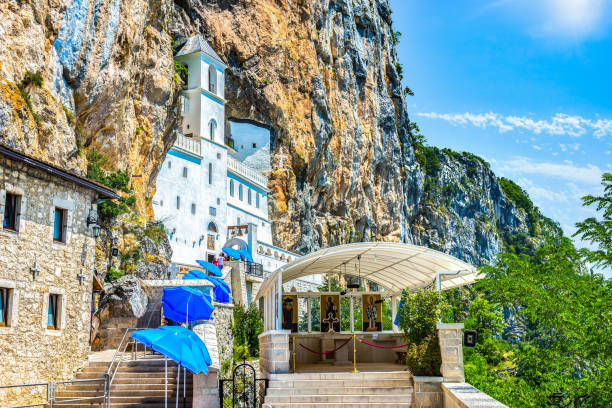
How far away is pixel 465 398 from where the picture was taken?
37.7 feet

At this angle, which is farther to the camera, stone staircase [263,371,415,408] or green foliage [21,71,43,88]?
green foliage [21,71,43,88]

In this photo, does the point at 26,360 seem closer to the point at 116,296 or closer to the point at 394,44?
the point at 116,296

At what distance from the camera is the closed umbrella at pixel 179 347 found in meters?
13.5

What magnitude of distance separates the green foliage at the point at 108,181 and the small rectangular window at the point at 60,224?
27.2ft

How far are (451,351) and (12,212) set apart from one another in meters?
11.0

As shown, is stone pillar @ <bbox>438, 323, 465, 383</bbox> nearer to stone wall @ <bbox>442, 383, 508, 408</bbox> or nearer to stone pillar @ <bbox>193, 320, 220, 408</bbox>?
stone wall @ <bbox>442, 383, 508, 408</bbox>

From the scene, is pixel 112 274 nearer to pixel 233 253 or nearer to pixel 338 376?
pixel 233 253

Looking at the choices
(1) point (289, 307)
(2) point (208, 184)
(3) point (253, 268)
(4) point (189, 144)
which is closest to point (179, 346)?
(1) point (289, 307)

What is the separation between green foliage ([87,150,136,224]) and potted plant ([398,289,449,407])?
14.1 m

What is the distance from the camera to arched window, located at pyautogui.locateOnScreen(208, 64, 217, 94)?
48.5 metres

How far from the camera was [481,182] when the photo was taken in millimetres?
128125

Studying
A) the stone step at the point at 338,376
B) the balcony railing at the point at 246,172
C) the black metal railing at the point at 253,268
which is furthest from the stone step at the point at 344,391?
the balcony railing at the point at 246,172

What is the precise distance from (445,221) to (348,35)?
38521 mm

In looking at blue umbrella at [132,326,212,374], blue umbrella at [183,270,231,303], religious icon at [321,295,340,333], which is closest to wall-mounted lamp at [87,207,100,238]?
blue umbrella at [132,326,212,374]
